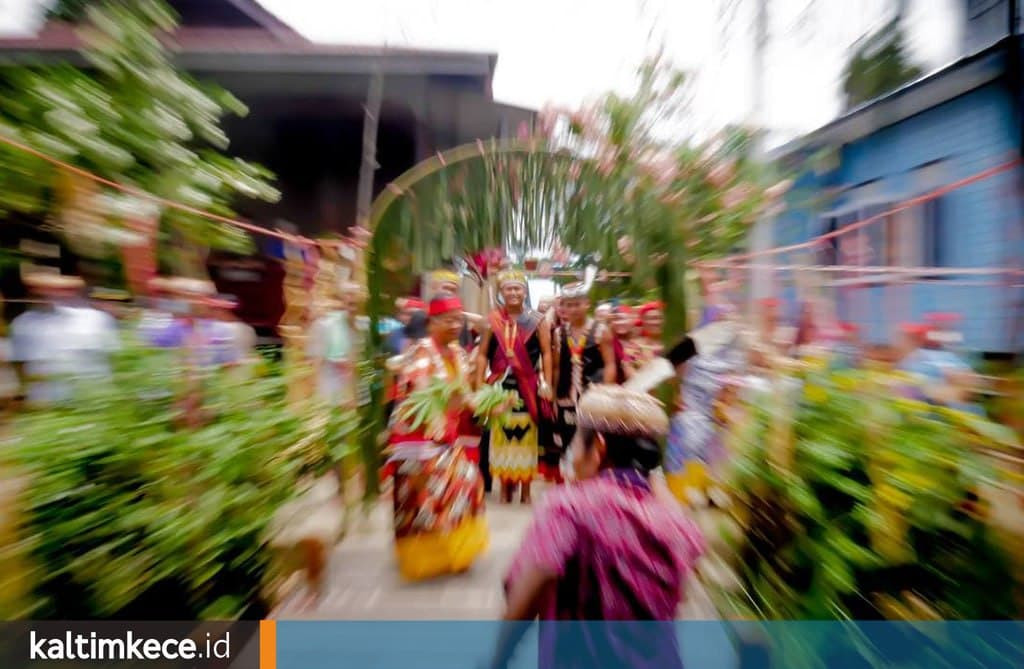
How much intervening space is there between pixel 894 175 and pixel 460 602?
6220mm

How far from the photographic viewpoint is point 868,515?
62.2 inches

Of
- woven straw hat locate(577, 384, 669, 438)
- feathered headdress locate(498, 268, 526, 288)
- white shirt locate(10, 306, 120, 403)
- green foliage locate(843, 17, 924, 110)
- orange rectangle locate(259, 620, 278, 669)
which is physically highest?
green foliage locate(843, 17, 924, 110)

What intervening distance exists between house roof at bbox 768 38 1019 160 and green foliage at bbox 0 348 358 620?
458 centimetres

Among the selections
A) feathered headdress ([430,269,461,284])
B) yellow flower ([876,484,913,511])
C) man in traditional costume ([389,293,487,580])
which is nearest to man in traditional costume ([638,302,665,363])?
feathered headdress ([430,269,461,284])

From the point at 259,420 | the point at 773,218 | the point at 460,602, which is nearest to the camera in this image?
the point at 259,420

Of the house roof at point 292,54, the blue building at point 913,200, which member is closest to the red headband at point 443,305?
the blue building at point 913,200

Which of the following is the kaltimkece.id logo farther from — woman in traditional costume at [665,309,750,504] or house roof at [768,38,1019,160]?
house roof at [768,38,1019,160]

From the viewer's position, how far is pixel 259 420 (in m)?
2.24

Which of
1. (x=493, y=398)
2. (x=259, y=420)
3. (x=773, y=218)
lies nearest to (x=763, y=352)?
(x=773, y=218)

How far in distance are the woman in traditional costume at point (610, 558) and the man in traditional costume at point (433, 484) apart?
199 cm

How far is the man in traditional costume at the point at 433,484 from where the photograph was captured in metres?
3.50

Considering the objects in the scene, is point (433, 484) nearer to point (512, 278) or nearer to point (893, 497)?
point (512, 278)

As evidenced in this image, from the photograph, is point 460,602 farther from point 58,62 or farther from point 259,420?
point 58,62

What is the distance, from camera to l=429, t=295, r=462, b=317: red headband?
3709mm
